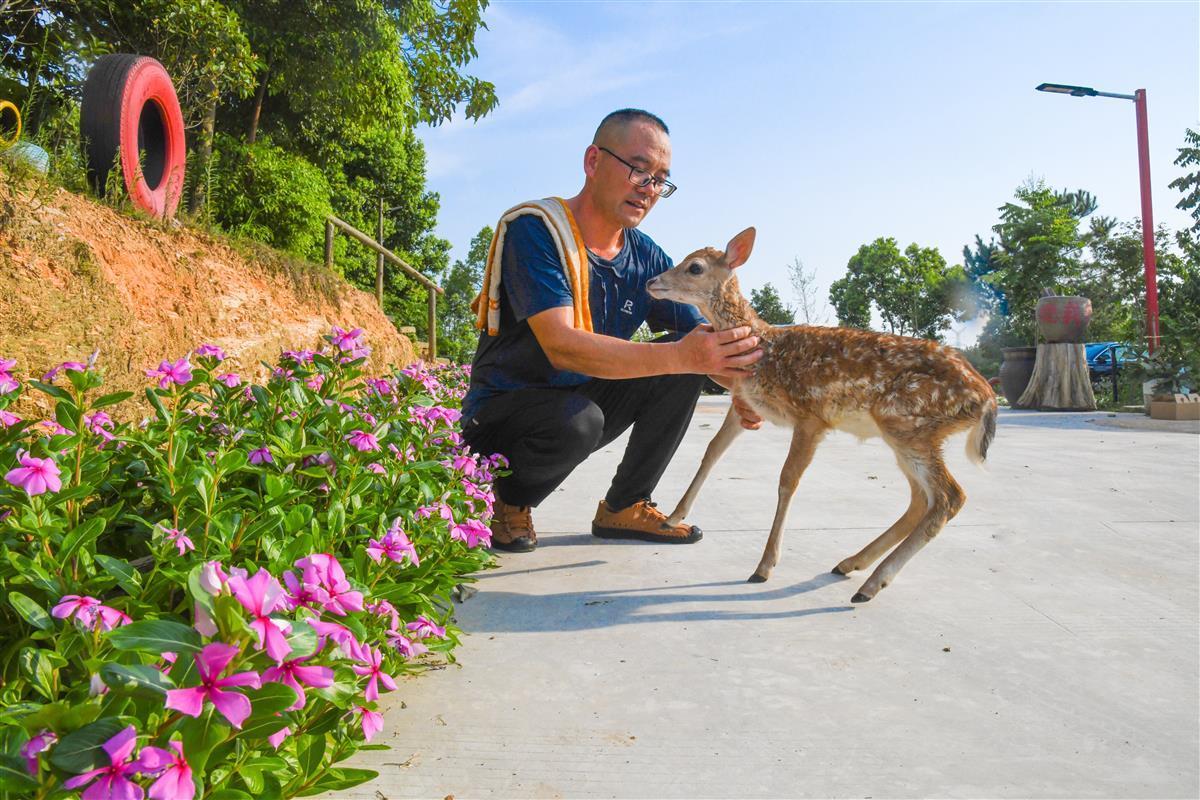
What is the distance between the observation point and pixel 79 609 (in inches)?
52.4

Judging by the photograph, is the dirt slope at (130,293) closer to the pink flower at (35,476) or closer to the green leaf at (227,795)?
the pink flower at (35,476)

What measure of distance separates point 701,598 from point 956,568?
124 cm

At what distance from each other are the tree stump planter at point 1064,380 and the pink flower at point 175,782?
16.0m

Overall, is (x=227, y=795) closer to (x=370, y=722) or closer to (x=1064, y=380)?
(x=370, y=722)

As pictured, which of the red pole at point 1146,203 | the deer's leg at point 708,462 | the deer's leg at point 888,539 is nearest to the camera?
the deer's leg at point 888,539

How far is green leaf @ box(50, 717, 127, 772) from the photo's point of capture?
999 millimetres

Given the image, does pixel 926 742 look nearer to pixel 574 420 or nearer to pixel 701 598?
pixel 701 598

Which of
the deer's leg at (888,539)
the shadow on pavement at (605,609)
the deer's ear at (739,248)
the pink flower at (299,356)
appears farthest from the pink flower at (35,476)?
the deer's ear at (739,248)

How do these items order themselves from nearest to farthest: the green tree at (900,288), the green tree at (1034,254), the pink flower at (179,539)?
the pink flower at (179,539)
the green tree at (1034,254)
the green tree at (900,288)

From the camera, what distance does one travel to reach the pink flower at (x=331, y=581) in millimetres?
1278

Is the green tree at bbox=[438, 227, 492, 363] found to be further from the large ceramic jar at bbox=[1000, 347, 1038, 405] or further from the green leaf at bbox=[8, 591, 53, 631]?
the green leaf at bbox=[8, 591, 53, 631]

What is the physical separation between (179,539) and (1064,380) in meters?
15.9

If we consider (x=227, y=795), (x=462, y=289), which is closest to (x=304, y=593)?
(x=227, y=795)

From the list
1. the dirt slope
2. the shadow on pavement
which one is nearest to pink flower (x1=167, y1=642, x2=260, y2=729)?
the shadow on pavement
